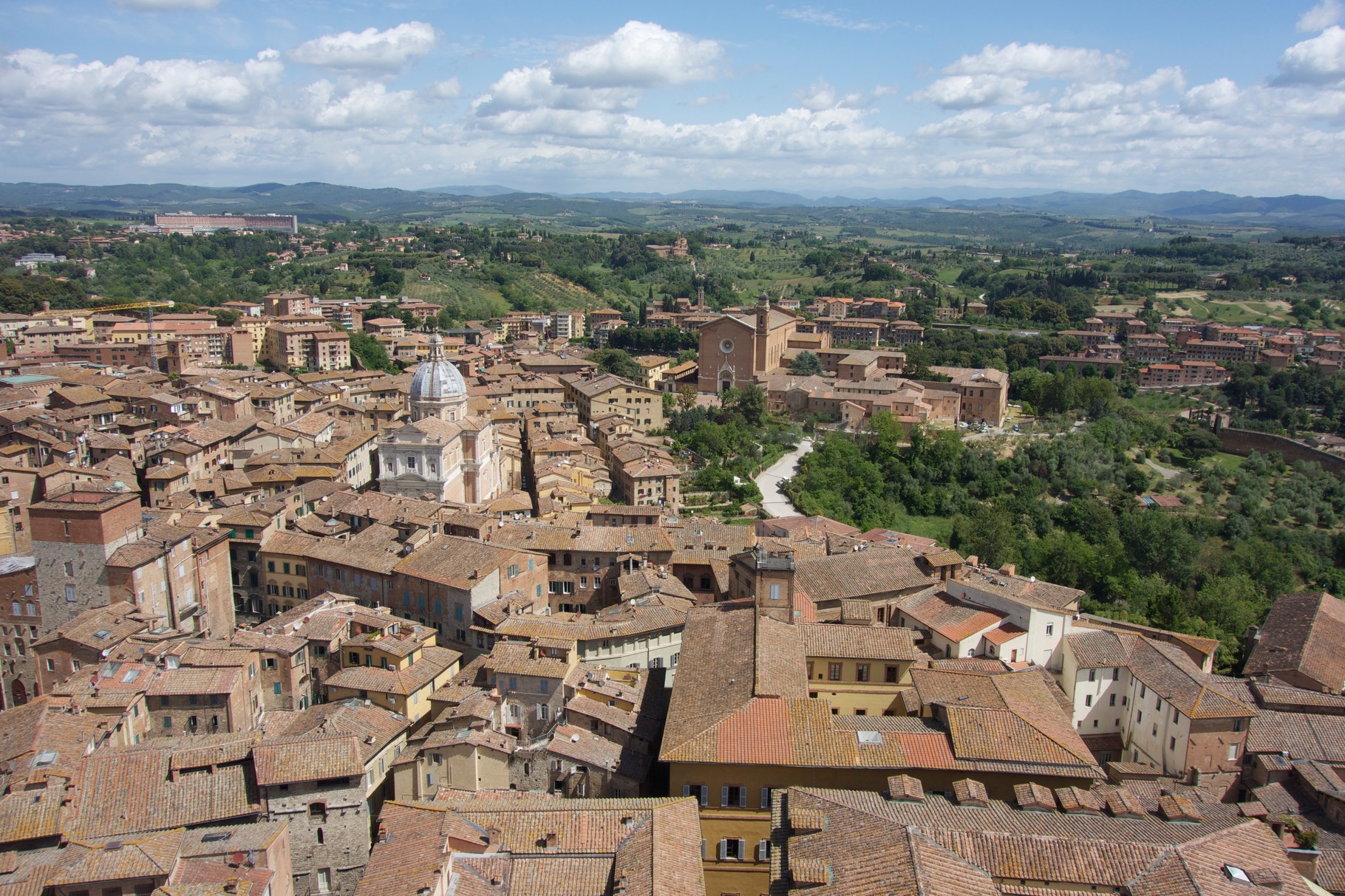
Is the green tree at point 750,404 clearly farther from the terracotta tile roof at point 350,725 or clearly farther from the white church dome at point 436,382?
the terracotta tile roof at point 350,725

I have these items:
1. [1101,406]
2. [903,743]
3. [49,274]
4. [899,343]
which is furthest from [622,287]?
[903,743]

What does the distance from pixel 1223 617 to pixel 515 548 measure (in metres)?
25.9

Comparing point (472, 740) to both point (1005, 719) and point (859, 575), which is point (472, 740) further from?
point (859, 575)

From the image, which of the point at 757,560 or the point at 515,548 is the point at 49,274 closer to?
the point at 515,548

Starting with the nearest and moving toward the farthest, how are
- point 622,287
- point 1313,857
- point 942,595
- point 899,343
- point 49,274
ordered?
1. point 1313,857
2. point 942,595
3. point 899,343
4. point 49,274
5. point 622,287

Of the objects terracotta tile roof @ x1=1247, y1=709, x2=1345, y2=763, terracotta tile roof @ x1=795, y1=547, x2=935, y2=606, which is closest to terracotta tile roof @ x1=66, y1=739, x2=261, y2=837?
terracotta tile roof @ x1=795, y1=547, x2=935, y2=606

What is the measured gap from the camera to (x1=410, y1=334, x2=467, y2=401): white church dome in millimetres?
42438

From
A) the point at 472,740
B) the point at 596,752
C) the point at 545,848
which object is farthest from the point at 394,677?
the point at 545,848

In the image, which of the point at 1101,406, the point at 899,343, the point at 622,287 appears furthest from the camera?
the point at 622,287

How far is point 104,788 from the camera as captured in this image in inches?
715

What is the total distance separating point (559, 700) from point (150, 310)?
182ft

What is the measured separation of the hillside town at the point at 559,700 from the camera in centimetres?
1611

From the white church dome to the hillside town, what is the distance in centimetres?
21

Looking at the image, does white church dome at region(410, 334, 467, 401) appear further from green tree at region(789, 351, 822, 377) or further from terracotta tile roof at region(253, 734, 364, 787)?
green tree at region(789, 351, 822, 377)
